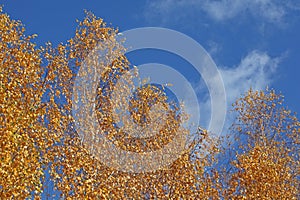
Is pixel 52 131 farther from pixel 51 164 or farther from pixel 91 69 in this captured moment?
pixel 91 69

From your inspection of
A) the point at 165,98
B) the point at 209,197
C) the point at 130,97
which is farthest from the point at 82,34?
the point at 209,197

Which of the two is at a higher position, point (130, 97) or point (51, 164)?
point (130, 97)

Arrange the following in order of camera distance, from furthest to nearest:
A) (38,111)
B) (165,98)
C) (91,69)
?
(165,98) → (91,69) → (38,111)

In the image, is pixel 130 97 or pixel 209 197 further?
pixel 130 97

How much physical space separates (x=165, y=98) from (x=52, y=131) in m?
7.36

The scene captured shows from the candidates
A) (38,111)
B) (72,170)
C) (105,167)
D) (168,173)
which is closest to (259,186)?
(168,173)

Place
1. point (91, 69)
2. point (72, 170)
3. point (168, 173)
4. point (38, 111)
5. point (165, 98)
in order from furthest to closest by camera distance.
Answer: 1. point (165, 98)
2. point (91, 69)
3. point (168, 173)
4. point (38, 111)
5. point (72, 170)

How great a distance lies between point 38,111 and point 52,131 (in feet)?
2.80

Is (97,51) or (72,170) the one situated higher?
(97,51)

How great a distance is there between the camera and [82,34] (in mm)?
21328

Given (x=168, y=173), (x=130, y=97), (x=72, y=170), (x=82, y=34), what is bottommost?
(x=72, y=170)

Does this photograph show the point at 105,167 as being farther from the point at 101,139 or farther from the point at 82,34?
the point at 82,34

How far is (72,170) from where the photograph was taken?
16.2 m

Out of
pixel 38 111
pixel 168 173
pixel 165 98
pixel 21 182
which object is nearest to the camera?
pixel 21 182
